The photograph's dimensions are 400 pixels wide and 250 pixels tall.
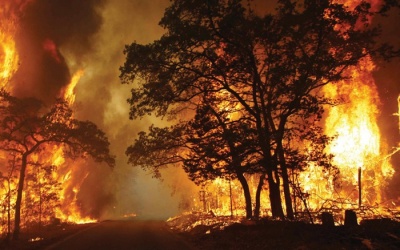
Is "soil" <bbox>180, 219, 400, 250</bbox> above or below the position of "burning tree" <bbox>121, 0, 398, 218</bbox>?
below

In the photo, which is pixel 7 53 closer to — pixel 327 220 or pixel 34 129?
pixel 34 129

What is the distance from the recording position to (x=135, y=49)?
16344mm

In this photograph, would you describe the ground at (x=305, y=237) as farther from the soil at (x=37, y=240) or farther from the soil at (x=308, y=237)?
the soil at (x=37, y=240)

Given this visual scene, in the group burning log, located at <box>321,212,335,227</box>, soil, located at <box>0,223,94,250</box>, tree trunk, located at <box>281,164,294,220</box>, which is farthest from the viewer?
tree trunk, located at <box>281,164,294,220</box>

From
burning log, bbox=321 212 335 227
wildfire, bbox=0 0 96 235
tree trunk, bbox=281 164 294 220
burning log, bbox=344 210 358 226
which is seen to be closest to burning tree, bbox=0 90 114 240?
wildfire, bbox=0 0 96 235

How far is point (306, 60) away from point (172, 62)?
21.2 feet

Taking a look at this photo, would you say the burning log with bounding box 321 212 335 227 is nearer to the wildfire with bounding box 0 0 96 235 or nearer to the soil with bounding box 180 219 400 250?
the soil with bounding box 180 219 400 250

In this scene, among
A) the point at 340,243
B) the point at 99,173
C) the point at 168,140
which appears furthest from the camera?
the point at 99,173

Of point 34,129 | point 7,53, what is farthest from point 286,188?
point 7,53

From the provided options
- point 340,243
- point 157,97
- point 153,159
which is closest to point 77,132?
point 153,159

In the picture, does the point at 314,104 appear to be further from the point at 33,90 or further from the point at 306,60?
the point at 33,90

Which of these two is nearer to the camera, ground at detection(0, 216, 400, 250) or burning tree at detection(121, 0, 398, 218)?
ground at detection(0, 216, 400, 250)

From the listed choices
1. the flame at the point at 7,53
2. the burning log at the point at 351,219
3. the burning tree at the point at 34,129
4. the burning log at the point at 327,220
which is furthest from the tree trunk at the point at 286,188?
the flame at the point at 7,53

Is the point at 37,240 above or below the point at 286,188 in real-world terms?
below
